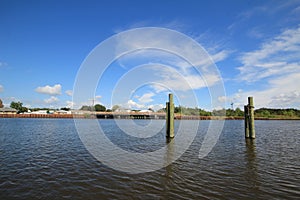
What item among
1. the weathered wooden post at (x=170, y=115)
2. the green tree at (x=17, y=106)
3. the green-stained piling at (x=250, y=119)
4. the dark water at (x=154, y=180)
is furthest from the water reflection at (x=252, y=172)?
the green tree at (x=17, y=106)

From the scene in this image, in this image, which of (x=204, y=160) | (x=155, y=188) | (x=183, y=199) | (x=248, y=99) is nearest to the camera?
(x=183, y=199)

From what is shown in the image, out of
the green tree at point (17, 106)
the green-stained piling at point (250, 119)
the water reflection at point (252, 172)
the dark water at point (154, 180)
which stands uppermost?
the green tree at point (17, 106)

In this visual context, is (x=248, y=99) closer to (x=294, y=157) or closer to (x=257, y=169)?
(x=294, y=157)

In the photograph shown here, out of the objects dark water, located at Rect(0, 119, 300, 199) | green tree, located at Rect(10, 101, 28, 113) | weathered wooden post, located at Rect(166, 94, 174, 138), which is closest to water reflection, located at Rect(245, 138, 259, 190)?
dark water, located at Rect(0, 119, 300, 199)

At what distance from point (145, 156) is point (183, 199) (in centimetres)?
644

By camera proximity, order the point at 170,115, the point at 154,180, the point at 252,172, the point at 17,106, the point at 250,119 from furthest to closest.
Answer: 1. the point at 17,106
2. the point at 250,119
3. the point at 170,115
4. the point at 252,172
5. the point at 154,180

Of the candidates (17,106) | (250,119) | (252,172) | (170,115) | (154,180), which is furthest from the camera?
(17,106)

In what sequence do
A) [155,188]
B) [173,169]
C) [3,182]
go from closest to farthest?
1. [155,188]
2. [3,182]
3. [173,169]

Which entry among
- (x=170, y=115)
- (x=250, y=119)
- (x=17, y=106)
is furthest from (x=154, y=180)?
(x=17, y=106)

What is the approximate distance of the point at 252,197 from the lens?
6.29 m

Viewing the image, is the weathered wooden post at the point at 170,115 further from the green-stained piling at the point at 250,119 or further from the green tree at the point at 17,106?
the green tree at the point at 17,106

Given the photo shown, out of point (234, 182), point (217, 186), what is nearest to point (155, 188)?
point (217, 186)

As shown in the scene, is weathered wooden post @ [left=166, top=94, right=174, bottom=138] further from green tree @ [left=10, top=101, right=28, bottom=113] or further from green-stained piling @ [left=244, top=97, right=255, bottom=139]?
green tree @ [left=10, top=101, right=28, bottom=113]

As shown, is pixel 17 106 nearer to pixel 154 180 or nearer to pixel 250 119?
pixel 250 119
